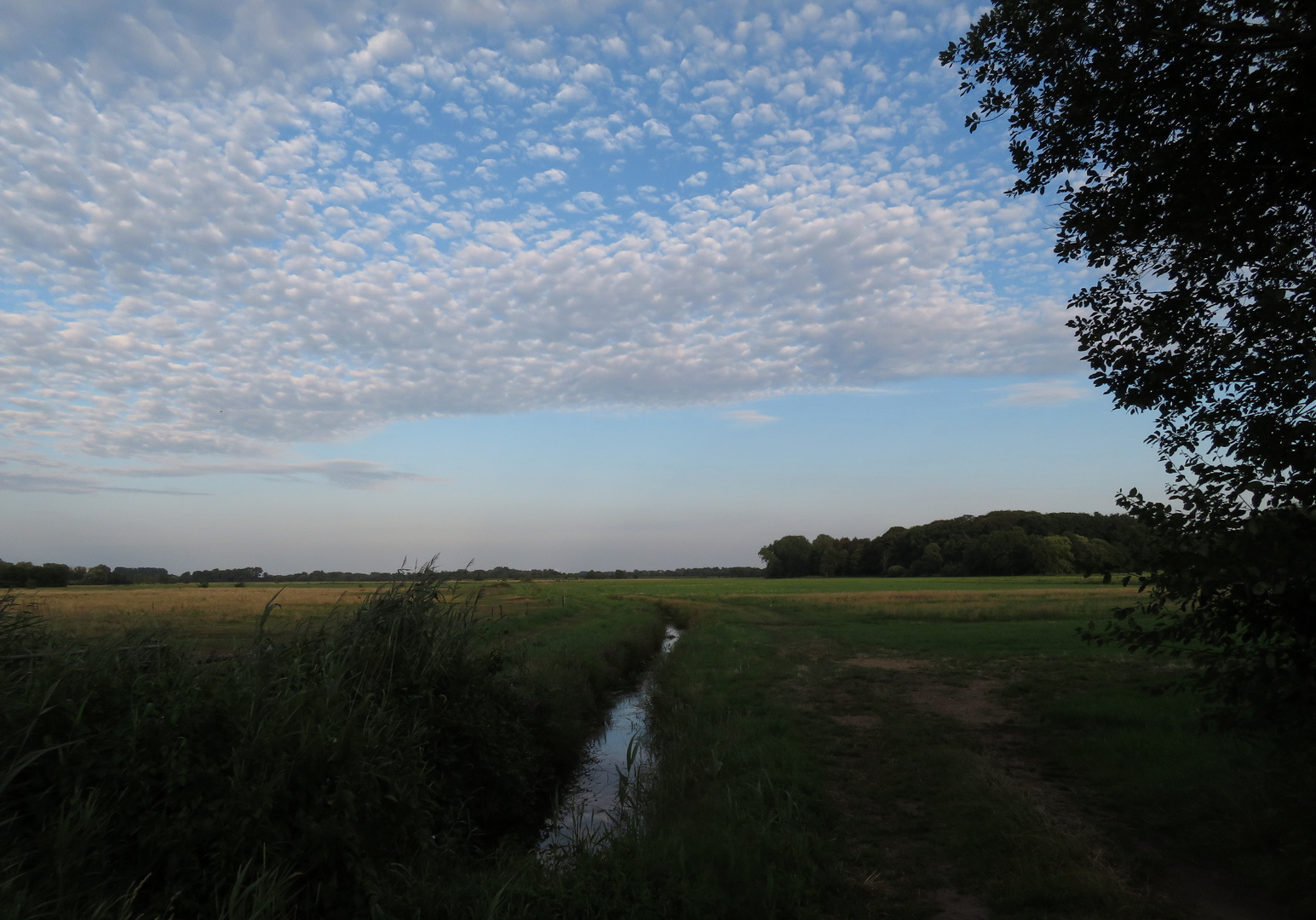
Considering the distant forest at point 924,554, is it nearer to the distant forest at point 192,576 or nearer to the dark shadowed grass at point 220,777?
the distant forest at point 192,576

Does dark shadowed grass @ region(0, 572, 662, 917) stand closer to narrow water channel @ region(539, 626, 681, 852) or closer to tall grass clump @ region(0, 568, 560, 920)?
tall grass clump @ region(0, 568, 560, 920)

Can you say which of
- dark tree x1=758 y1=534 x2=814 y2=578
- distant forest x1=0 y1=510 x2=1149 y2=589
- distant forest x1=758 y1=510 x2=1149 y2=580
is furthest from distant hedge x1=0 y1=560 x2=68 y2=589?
dark tree x1=758 y1=534 x2=814 y2=578

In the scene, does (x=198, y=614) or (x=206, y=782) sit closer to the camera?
(x=206, y=782)

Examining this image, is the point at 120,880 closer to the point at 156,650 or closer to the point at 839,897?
the point at 156,650

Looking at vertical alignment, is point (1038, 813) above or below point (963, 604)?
below

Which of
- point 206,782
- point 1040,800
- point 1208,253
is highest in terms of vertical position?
point 1208,253

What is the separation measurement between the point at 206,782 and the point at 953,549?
11090 cm

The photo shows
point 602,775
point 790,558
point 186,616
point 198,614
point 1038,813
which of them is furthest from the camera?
point 790,558

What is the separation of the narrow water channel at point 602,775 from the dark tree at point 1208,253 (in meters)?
6.13

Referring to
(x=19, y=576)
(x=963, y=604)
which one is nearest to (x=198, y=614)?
(x=19, y=576)

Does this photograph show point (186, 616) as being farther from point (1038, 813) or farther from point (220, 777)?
point (1038, 813)

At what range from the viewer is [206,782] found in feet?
19.1

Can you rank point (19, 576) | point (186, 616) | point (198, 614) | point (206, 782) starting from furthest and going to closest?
1. point (198, 614)
2. point (186, 616)
3. point (19, 576)
4. point (206, 782)

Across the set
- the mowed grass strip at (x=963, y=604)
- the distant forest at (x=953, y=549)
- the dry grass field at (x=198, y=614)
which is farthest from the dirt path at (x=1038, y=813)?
the distant forest at (x=953, y=549)
